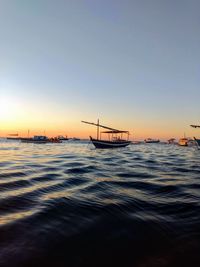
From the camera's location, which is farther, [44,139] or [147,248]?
[44,139]

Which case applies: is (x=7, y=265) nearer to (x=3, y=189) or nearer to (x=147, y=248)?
(x=147, y=248)

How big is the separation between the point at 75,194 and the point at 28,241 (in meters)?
4.22

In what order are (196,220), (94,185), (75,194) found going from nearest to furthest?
(196,220)
(75,194)
(94,185)

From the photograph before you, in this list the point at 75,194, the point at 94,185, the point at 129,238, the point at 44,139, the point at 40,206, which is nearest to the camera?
the point at 129,238

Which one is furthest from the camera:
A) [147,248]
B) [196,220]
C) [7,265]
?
[196,220]

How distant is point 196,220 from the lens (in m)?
6.00

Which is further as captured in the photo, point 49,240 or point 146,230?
point 146,230

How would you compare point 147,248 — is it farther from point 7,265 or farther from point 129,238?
point 7,265

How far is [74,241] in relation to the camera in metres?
4.58

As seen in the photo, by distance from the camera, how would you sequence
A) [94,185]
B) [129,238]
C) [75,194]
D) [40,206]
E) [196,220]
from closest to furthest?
[129,238]
[196,220]
[40,206]
[75,194]
[94,185]

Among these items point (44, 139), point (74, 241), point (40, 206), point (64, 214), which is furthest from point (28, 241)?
point (44, 139)

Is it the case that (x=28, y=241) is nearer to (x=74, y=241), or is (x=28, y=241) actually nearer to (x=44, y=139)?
(x=74, y=241)

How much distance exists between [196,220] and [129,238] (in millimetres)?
2143

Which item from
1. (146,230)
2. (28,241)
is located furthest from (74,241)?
(146,230)
